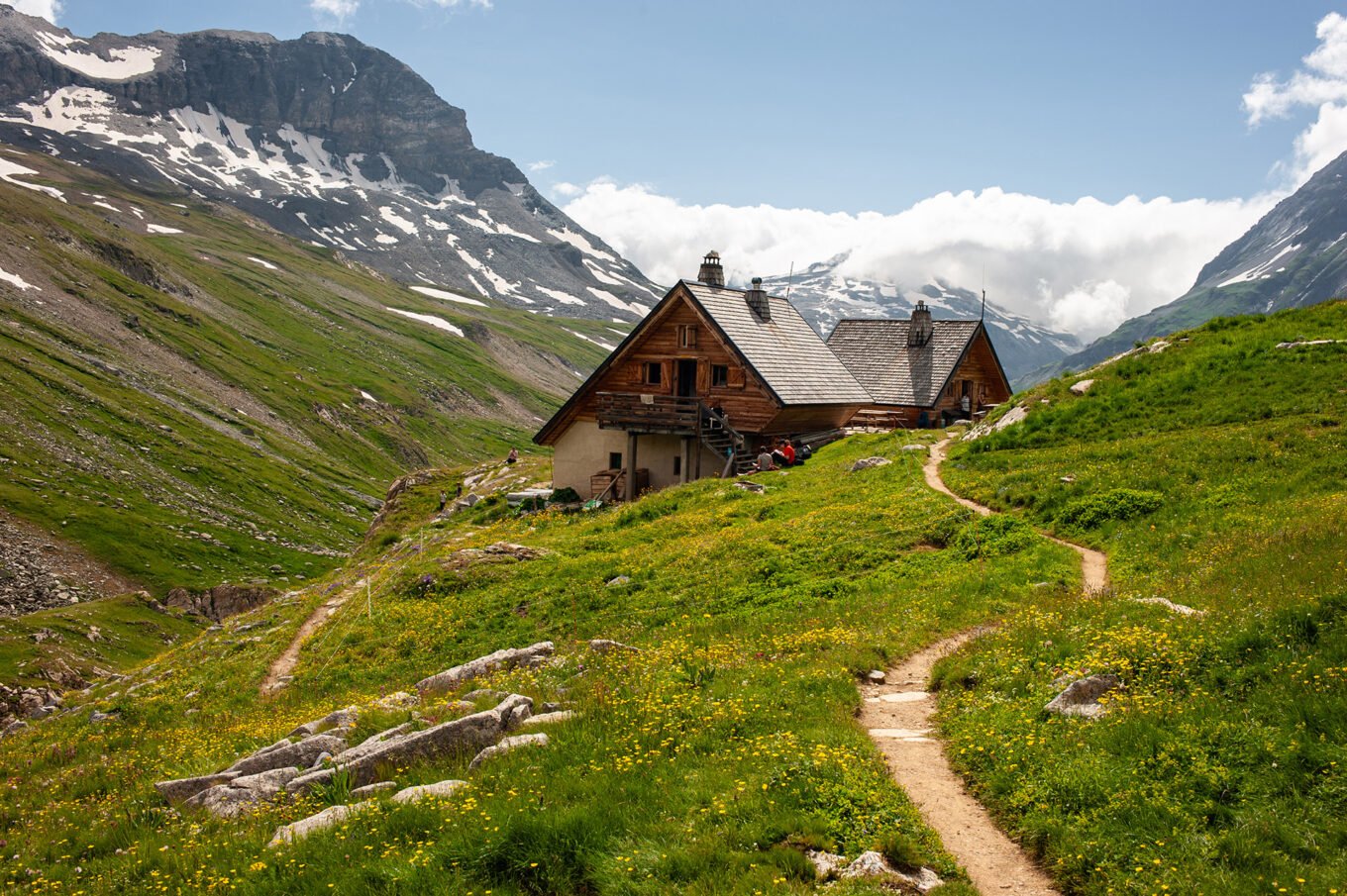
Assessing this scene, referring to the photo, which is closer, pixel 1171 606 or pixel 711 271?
pixel 1171 606

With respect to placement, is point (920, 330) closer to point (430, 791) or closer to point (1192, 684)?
point (1192, 684)

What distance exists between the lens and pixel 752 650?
15945 millimetres

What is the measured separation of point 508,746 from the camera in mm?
11898

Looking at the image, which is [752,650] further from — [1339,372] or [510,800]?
[1339,372]

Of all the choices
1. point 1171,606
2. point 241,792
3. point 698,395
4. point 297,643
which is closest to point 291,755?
point 241,792

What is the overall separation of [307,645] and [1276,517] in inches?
978

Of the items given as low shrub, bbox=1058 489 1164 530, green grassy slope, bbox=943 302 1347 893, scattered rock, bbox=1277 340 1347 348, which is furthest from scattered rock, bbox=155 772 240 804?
scattered rock, bbox=1277 340 1347 348

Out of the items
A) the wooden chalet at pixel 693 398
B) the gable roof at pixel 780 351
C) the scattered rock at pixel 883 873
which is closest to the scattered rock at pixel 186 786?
the scattered rock at pixel 883 873

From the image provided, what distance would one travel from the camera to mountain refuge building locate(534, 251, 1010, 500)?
45.4m

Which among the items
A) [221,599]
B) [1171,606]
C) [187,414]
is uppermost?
[1171,606]

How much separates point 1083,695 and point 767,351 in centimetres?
3712

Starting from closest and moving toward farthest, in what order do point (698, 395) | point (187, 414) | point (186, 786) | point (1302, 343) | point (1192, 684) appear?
point (1192, 684), point (186, 786), point (1302, 343), point (698, 395), point (187, 414)

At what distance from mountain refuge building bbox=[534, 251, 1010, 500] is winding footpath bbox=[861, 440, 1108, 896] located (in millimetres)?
28482

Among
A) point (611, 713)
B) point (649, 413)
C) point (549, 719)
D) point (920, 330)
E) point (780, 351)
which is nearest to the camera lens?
point (611, 713)
